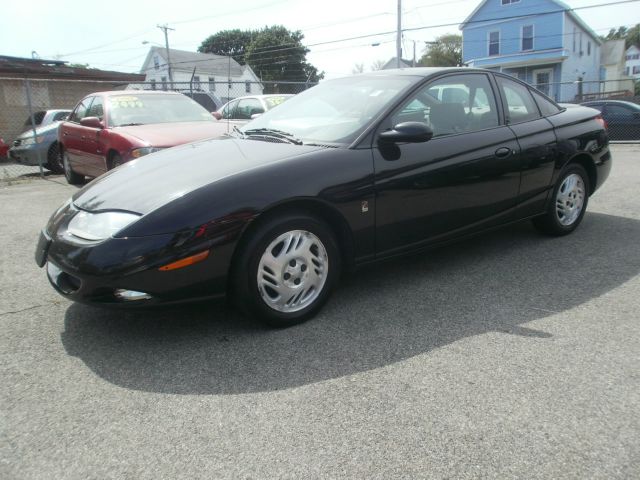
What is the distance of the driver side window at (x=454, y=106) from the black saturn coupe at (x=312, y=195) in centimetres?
1

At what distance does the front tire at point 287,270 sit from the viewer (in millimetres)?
2895

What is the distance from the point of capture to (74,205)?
3260mm

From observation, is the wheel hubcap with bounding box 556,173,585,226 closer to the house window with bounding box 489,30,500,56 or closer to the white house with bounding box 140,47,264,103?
the house window with bounding box 489,30,500,56

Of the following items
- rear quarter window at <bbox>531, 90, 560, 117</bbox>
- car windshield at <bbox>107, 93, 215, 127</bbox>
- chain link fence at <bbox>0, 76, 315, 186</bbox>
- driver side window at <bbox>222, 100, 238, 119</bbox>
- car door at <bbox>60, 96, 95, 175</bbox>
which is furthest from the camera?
driver side window at <bbox>222, 100, 238, 119</bbox>

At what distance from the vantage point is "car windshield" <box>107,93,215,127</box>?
7.38 metres

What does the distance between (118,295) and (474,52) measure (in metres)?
38.6

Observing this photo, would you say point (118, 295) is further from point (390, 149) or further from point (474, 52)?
point (474, 52)

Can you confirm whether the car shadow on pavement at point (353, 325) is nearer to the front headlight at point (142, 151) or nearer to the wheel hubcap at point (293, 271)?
the wheel hubcap at point (293, 271)

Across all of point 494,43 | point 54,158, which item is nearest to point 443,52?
point 494,43

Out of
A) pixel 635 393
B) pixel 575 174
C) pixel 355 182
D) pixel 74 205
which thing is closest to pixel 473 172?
pixel 355 182

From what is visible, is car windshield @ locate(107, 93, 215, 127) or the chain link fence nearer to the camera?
car windshield @ locate(107, 93, 215, 127)

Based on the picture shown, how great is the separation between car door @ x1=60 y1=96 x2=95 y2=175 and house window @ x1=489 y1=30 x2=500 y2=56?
109ft

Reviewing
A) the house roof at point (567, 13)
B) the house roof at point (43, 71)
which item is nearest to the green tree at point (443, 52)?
the house roof at point (567, 13)

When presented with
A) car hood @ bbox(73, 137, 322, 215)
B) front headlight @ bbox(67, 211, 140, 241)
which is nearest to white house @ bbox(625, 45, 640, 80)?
car hood @ bbox(73, 137, 322, 215)
